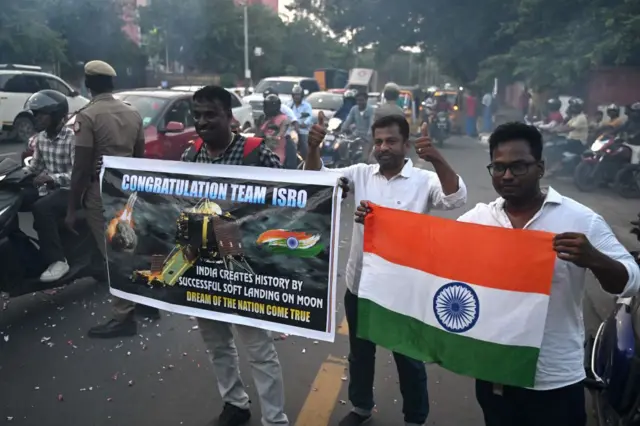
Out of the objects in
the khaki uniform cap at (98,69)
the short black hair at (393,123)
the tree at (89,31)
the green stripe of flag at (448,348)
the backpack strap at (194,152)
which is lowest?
the green stripe of flag at (448,348)

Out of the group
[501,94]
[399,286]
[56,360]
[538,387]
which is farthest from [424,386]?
[501,94]

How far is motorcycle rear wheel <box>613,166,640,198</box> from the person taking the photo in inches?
443

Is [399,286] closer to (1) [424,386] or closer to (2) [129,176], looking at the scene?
(1) [424,386]

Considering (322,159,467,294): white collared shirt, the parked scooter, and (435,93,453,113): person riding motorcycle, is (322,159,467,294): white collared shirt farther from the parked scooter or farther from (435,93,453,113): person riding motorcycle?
(435,93,453,113): person riding motorcycle

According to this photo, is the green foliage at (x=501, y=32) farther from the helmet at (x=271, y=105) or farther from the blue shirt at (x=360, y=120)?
the helmet at (x=271, y=105)

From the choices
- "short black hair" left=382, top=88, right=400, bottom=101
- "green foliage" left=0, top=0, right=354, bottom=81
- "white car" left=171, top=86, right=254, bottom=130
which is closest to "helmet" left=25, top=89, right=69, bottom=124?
"short black hair" left=382, top=88, right=400, bottom=101

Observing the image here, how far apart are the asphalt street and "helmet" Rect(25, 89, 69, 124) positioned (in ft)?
2.91

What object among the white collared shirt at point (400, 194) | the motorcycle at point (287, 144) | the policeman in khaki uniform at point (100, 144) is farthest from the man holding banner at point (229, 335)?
the motorcycle at point (287, 144)

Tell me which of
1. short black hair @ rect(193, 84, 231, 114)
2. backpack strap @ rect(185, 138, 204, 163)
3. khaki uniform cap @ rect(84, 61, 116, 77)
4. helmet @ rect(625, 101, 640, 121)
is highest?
khaki uniform cap @ rect(84, 61, 116, 77)

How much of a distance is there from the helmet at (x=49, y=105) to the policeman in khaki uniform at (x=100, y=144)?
331 mm

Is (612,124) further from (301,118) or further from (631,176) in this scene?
(301,118)

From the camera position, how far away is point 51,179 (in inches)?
185

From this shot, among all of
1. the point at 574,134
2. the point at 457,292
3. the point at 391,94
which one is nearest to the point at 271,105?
the point at 391,94

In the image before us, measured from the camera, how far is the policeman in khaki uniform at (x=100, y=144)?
14.4 feet
